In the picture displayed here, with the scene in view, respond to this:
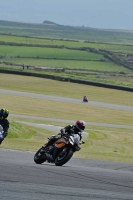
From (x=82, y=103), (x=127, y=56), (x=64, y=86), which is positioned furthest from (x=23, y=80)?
(x=127, y=56)

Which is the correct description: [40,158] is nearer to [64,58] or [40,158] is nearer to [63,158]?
[63,158]

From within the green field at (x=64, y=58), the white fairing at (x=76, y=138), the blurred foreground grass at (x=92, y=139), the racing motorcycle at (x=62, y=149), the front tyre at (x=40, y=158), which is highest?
the white fairing at (x=76, y=138)

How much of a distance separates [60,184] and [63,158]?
4.24 m

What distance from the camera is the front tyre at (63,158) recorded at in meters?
15.6

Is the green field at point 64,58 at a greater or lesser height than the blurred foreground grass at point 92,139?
lesser

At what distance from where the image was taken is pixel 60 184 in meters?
11.4

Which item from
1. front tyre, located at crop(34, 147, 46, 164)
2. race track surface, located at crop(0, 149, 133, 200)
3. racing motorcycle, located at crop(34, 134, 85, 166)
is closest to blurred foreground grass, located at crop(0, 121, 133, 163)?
front tyre, located at crop(34, 147, 46, 164)

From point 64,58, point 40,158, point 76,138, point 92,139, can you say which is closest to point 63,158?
point 76,138

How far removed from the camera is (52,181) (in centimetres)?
1173

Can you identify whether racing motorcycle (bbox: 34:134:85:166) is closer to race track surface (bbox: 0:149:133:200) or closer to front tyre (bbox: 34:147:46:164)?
front tyre (bbox: 34:147:46:164)

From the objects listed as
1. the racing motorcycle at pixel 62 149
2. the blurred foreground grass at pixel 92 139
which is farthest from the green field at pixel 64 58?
the racing motorcycle at pixel 62 149

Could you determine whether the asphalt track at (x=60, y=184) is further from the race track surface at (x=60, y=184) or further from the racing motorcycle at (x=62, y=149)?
the racing motorcycle at (x=62, y=149)

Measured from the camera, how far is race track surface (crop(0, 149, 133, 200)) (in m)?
10.1

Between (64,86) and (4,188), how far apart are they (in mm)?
53769
